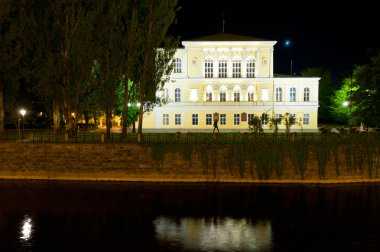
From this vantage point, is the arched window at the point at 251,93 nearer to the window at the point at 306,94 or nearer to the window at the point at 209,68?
the window at the point at 209,68

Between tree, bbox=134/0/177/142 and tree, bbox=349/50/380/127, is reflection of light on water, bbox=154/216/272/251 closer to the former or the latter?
tree, bbox=134/0/177/142

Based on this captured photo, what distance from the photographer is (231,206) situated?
69.9 ft

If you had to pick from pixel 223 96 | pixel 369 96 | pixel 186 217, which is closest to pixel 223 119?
pixel 223 96

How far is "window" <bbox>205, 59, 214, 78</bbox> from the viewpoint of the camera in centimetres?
5334

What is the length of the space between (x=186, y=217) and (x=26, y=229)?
6.30 m

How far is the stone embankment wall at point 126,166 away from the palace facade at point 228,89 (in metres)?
25.7

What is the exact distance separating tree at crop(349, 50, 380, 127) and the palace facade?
57.8ft

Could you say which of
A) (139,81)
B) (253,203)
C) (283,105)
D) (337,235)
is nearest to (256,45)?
(283,105)

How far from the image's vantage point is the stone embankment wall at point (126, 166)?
2688 centimetres

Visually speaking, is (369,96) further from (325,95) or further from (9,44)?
(325,95)

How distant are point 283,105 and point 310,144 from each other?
87.6ft

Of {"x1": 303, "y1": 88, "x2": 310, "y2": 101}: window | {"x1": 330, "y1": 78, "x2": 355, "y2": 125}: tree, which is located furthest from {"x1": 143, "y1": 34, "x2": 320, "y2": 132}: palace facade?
A: {"x1": 330, "y1": 78, "x2": 355, "y2": 125}: tree

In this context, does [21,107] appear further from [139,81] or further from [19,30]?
[139,81]

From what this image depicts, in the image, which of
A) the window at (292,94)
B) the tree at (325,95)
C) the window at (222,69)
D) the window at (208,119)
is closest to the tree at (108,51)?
the window at (208,119)
